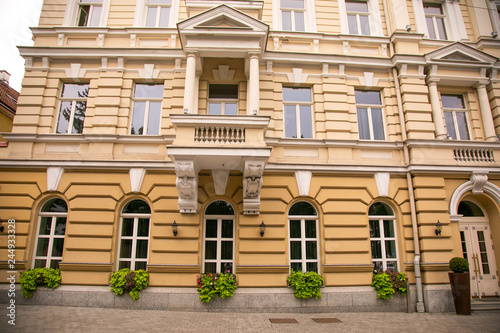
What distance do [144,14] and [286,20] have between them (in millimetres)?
6023

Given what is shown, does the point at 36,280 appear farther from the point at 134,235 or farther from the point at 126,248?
the point at 134,235

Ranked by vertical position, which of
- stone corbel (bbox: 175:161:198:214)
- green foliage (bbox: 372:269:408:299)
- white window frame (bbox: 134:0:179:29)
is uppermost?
white window frame (bbox: 134:0:179:29)

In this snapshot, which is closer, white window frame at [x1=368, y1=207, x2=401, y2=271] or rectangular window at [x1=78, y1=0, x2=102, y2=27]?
white window frame at [x1=368, y1=207, x2=401, y2=271]

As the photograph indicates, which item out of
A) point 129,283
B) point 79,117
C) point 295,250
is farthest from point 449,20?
point 129,283

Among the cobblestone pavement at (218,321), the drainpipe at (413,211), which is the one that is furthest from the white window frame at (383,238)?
the cobblestone pavement at (218,321)

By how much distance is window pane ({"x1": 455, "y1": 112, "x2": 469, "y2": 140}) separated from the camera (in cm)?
1151

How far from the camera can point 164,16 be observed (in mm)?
12000

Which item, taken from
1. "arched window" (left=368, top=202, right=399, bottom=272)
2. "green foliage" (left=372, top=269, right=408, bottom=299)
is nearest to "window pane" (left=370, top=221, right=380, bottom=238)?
"arched window" (left=368, top=202, right=399, bottom=272)

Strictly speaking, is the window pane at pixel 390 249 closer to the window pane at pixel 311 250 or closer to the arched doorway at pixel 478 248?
the window pane at pixel 311 250

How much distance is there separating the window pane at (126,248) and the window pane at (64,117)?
4.88 m

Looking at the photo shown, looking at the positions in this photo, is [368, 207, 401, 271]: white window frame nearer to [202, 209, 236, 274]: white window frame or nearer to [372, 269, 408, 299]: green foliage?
[372, 269, 408, 299]: green foliage

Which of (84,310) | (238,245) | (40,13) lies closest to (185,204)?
(238,245)

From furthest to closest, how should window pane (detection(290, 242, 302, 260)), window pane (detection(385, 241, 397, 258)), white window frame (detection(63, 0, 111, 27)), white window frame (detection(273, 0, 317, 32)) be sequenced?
→ white window frame (detection(273, 0, 317, 32)) → white window frame (detection(63, 0, 111, 27)) → window pane (detection(385, 241, 397, 258)) → window pane (detection(290, 242, 302, 260))

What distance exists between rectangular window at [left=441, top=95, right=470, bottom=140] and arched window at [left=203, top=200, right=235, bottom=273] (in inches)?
374
